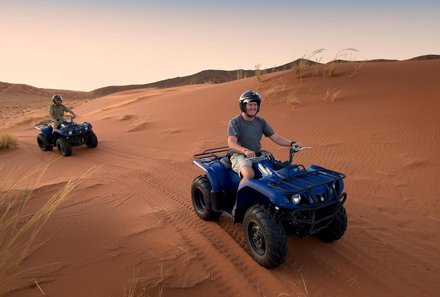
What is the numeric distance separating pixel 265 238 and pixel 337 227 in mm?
1081

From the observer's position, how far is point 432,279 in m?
3.56

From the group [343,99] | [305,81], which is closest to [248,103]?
[343,99]

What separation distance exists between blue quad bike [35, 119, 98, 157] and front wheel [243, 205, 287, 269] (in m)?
7.76

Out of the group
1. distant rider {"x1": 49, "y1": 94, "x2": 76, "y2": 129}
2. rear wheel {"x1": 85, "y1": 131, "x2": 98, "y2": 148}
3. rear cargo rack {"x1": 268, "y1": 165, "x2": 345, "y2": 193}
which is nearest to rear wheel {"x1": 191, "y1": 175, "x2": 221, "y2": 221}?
rear cargo rack {"x1": 268, "y1": 165, "x2": 345, "y2": 193}

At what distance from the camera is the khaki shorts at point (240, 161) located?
415 centimetres

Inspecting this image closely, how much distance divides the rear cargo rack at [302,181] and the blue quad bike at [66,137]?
8032 millimetres

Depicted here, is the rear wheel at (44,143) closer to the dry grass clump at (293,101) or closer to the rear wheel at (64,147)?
the rear wheel at (64,147)

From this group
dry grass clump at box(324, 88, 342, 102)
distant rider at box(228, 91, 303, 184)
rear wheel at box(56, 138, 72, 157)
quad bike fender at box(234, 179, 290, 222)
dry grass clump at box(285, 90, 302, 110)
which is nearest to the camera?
quad bike fender at box(234, 179, 290, 222)

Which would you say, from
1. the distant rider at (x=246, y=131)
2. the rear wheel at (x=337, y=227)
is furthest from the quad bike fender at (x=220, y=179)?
the rear wheel at (x=337, y=227)

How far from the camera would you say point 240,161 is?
13.9 feet

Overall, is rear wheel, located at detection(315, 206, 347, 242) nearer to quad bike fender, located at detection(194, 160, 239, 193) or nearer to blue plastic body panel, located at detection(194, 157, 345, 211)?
blue plastic body panel, located at detection(194, 157, 345, 211)

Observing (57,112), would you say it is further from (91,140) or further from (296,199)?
(296,199)

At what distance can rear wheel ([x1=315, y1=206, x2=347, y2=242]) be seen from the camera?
4.00 meters

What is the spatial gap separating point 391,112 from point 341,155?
10.5ft
